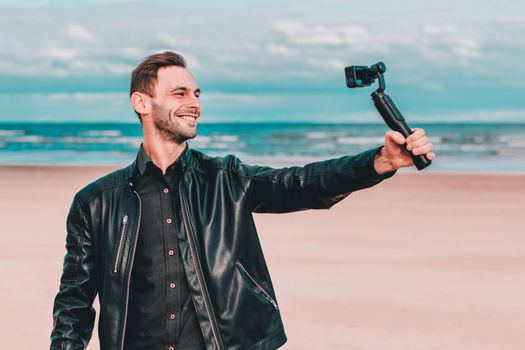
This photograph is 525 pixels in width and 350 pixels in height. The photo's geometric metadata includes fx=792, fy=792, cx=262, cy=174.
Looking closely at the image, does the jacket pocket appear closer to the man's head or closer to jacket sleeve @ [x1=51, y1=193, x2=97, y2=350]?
jacket sleeve @ [x1=51, y1=193, x2=97, y2=350]

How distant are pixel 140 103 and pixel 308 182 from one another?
73 cm

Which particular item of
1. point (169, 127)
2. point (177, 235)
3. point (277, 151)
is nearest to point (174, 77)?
point (169, 127)

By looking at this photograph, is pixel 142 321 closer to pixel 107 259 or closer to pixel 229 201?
pixel 107 259

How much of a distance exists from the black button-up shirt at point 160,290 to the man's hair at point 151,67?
402mm

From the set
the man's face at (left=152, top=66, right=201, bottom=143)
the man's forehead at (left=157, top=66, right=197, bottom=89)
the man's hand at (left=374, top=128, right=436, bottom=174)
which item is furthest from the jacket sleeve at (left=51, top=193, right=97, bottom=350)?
the man's hand at (left=374, top=128, right=436, bottom=174)

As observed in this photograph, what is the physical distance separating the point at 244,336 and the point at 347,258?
22.4ft

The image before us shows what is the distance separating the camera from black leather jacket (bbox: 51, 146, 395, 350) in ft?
9.25

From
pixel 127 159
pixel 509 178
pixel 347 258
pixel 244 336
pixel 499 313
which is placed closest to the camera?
pixel 244 336

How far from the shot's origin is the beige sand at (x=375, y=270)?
6.64m

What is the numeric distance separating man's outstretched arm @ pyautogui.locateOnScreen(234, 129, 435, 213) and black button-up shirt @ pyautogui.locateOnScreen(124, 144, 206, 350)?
1.02 ft

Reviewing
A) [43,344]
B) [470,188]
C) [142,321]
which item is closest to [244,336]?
[142,321]

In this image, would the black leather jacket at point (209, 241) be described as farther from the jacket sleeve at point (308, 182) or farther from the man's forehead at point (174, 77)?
the man's forehead at point (174, 77)

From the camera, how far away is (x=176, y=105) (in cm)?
296

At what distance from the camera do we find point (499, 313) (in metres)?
7.20
